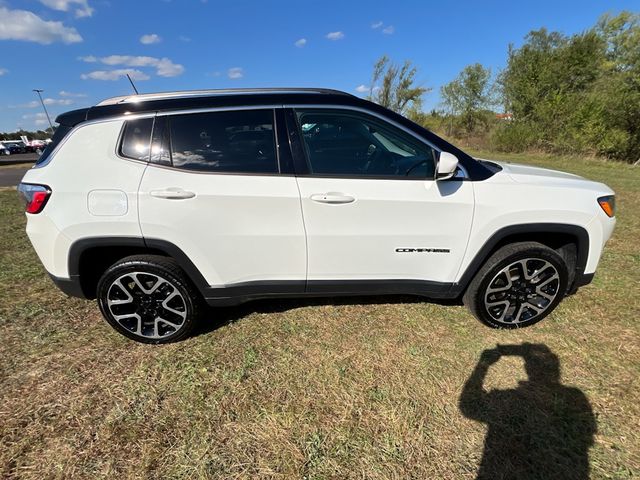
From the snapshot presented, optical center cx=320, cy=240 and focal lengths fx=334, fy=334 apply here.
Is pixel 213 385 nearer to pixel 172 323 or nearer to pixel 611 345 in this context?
pixel 172 323

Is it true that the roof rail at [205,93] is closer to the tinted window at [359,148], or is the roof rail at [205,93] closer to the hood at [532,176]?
the tinted window at [359,148]

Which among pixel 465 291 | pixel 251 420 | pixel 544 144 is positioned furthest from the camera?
pixel 544 144

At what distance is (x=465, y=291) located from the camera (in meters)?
2.73

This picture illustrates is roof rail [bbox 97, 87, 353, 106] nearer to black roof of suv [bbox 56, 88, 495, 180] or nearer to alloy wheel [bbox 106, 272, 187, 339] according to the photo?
black roof of suv [bbox 56, 88, 495, 180]

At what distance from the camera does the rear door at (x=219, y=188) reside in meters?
2.22

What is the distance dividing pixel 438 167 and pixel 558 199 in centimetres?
102

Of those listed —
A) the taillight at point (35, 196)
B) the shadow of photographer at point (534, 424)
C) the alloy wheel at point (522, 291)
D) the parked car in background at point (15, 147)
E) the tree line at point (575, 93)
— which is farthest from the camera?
the parked car in background at point (15, 147)

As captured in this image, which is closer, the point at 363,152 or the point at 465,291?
the point at 363,152

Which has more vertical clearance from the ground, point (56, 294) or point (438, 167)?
point (438, 167)

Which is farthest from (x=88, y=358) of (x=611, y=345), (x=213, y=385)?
(x=611, y=345)

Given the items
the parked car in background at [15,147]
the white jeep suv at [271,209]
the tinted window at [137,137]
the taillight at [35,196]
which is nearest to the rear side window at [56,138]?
the white jeep suv at [271,209]

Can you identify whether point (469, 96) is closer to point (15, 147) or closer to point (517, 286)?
point (517, 286)

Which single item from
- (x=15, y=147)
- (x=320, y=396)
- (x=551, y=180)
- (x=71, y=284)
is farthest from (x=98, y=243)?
(x=15, y=147)

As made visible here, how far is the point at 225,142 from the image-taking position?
7.48 ft
